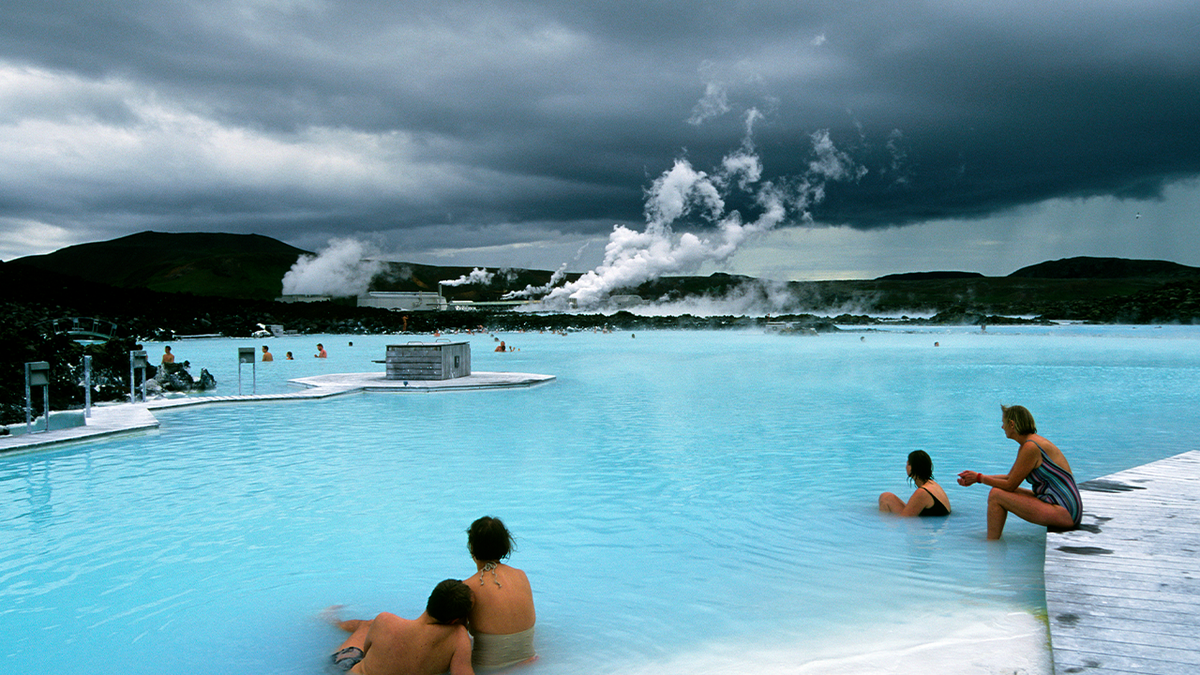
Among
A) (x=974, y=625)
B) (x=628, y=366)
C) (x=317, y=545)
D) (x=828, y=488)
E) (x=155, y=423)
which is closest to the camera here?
(x=974, y=625)

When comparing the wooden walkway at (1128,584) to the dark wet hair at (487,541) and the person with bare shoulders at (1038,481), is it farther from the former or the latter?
the dark wet hair at (487,541)

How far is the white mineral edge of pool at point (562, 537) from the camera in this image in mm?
5582

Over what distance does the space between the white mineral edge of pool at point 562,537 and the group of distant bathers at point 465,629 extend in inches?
12.2

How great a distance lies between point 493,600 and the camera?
194 inches

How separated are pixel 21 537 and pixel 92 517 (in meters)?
0.87

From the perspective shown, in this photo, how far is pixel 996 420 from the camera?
17.1m

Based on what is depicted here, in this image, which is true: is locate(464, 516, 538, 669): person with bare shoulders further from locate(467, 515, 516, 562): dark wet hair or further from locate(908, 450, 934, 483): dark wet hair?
locate(908, 450, 934, 483): dark wet hair

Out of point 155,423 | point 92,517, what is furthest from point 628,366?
point 92,517

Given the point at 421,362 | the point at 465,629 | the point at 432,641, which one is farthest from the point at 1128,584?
the point at 421,362

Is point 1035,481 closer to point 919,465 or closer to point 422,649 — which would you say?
point 919,465

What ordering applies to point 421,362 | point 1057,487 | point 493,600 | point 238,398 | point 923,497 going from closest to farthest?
point 493,600
point 1057,487
point 923,497
point 238,398
point 421,362

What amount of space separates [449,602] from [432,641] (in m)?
0.28

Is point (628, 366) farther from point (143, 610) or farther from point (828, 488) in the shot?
point (143, 610)

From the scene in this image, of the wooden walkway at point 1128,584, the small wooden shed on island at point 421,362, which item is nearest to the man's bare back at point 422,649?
the wooden walkway at point 1128,584
